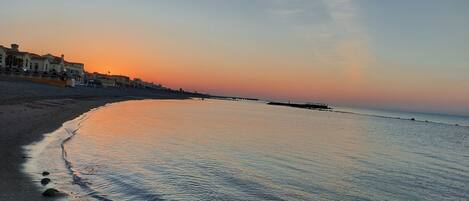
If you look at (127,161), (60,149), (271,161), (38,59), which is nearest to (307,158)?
(271,161)

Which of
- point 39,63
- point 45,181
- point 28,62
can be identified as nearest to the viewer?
point 45,181

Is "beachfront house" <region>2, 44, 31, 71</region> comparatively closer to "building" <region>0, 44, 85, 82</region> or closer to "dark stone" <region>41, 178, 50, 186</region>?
"building" <region>0, 44, 85, 82</region>

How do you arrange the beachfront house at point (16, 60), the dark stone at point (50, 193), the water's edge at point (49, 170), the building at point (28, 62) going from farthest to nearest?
the beachfront house at point (16, 60) → the building at point (28, 62) → the water's edge at point (49, 170) → the dark stone at point (50, 193)

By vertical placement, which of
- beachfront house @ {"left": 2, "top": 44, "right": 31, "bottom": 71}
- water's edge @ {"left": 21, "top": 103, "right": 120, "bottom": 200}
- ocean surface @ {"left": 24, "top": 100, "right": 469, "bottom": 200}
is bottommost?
ocean surface @ {"left": 24, "top": 100, "right": 469, "bottom": 200}

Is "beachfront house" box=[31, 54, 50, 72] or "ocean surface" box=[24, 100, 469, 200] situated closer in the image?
"ocean surface" box=[24, 100, 469, 200]

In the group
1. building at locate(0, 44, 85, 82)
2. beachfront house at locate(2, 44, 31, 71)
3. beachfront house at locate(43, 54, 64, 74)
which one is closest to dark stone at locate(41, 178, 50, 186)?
building at locate(0, 44, 85, 82)

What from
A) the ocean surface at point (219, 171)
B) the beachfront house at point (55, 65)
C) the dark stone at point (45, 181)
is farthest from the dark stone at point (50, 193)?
the beachfront house at point (55, 65)

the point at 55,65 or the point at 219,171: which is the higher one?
the point at 55,65

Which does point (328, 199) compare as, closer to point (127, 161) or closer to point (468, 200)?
point (468, 200)

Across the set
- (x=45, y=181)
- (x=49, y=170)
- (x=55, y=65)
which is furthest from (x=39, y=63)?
(x=45, y=181)

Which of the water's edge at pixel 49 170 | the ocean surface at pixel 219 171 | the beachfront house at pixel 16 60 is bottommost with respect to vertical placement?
the ocean surface at pixel 219 171

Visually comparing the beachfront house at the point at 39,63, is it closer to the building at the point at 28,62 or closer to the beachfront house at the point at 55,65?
the building at the point at 28,62

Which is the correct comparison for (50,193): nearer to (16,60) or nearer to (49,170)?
(49,170)

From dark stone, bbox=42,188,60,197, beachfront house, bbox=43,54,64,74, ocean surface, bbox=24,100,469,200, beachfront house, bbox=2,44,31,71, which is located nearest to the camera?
dark stone, bbox=42,188,60,197
